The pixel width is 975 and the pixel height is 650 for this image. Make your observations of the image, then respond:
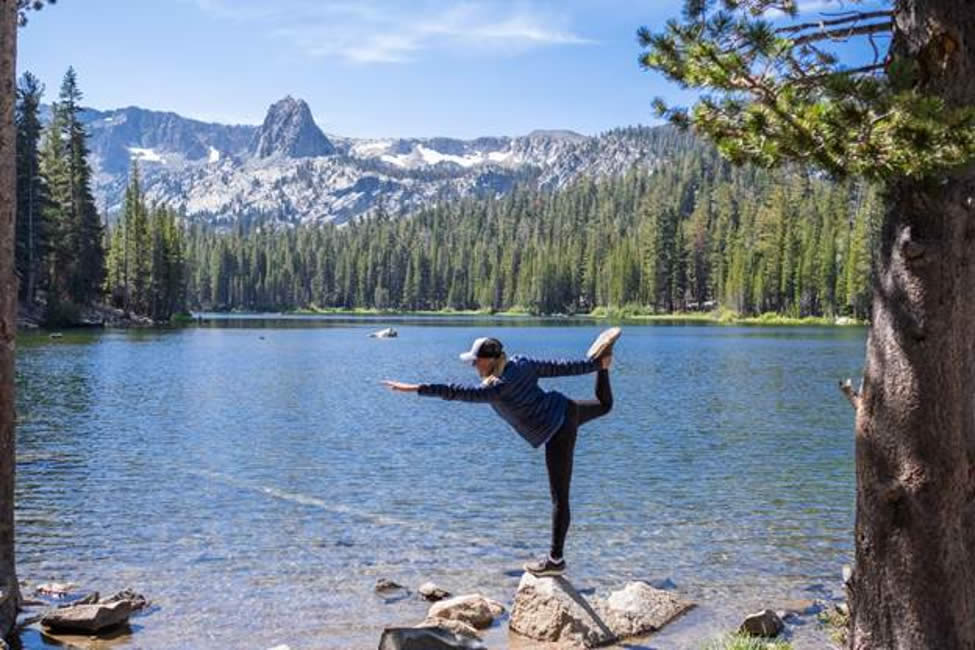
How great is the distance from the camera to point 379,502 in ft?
63.1

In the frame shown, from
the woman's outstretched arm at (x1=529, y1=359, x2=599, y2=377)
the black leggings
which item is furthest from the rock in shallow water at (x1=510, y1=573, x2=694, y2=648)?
the woman's outstretched arm at (x1=529, y1=359, x2=599, y2=377)

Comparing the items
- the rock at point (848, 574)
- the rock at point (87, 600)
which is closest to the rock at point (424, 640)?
the rock at point (848, 574)

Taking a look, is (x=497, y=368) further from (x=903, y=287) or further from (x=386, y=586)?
(x=386, y=586)

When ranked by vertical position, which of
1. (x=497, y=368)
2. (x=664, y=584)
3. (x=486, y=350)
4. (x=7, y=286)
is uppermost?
(x=7, y=286)

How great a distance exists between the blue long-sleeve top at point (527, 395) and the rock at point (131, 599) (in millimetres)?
5311

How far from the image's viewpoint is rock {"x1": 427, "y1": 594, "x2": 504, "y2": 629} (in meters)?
10.8

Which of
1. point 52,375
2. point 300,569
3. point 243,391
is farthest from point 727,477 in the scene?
point 52,375

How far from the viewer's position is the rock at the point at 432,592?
40.2 ft

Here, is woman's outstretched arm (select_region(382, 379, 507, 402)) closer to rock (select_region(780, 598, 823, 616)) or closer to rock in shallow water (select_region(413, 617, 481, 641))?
rock in shallow water (select_region(413, 617, 481, 641))

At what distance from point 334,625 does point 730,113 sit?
7892 millimetres

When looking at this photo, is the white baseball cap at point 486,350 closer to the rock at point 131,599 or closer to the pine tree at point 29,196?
the rock at point 131,599

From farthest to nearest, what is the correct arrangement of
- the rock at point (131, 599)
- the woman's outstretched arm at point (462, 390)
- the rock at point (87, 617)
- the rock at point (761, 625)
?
1. the rock at point (131, 599)
2. the rock at point (761, 625)
3. the rock at point (87, 617)
4. the woman's outstretched arm at point (462, 390)

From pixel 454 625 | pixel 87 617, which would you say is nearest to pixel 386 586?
pixel 454 625

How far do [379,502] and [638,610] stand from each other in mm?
9317
